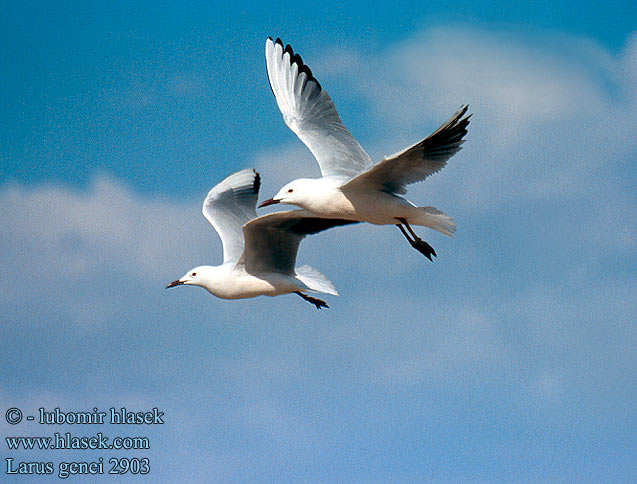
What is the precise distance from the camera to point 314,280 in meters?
11.5

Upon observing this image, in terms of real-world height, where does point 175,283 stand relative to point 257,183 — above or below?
below

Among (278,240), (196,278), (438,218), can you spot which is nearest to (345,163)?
(278,240)

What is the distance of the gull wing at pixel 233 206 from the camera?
40.3 ft

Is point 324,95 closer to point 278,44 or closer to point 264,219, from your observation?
point 278,44

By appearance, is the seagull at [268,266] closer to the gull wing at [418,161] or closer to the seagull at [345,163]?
the seagull at [345,163]

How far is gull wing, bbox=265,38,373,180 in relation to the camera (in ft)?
35.0

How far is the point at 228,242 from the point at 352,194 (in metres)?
3.00

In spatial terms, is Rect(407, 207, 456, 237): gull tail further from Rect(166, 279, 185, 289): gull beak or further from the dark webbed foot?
Rect(166, 279, 185, 289): gull beak

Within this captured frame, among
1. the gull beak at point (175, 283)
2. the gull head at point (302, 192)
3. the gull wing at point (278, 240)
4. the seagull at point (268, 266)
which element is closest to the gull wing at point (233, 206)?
the seagull at point (268, 266)

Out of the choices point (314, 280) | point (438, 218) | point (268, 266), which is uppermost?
point (268, 266)

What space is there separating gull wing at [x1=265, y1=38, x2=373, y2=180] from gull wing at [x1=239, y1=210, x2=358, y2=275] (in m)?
0.68

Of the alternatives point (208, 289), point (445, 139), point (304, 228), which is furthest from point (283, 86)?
point (445, 139)

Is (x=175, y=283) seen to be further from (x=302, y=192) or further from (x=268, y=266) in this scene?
(x=302, y=192)

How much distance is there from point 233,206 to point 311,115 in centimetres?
199
